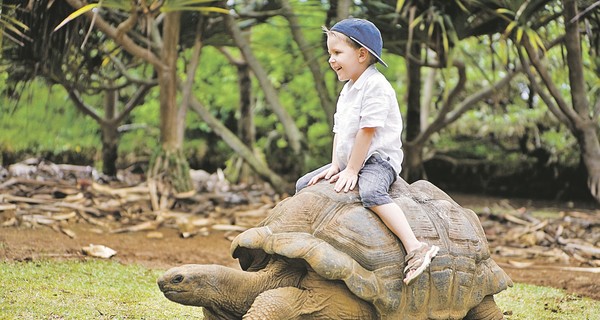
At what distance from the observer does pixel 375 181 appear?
11.2 ft

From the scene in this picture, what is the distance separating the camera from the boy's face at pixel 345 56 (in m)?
3.51

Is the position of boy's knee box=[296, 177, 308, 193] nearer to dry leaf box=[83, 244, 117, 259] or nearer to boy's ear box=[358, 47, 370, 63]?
boy's ear box=[358, 47, 370, 63]

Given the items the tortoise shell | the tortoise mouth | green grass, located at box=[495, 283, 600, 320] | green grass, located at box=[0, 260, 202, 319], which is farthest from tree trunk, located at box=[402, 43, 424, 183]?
the tortoise mouth

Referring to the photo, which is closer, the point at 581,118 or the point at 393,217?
the point at 393,217

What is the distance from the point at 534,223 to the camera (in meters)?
7.75

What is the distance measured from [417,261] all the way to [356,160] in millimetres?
559

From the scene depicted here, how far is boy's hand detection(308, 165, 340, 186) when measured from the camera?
3.66 m

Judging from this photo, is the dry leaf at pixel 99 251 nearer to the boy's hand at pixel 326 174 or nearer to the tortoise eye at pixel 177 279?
the boy's hand at pixel 326 174

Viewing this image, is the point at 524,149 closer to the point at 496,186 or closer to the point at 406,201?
the point at 496,186

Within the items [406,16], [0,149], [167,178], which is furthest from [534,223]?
[0,149]

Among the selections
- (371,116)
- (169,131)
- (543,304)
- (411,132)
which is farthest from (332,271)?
(411,132)

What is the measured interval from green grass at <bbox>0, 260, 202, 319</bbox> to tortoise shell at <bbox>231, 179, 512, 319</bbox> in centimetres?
80

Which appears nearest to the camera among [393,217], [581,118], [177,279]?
[177,279]

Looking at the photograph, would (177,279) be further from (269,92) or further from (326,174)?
(269,92)
